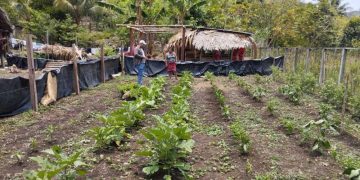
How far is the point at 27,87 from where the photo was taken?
941 centimetres

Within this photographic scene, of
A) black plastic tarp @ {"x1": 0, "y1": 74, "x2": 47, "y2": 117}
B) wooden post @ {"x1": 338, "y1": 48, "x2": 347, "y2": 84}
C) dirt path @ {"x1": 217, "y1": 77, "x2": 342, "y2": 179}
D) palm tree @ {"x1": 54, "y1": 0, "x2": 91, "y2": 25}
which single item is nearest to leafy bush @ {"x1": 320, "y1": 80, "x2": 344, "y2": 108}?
wooden post @ {"x1": 338, "y1": 48, "x2": 347, "y2": 84}

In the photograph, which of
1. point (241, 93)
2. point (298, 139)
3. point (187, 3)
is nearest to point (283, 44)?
point (187, 3)

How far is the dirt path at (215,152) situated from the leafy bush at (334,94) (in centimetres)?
355

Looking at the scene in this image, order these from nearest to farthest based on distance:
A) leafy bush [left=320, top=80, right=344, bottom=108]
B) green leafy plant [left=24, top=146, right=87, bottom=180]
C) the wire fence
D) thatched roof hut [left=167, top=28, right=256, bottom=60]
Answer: green leafy plant [left=24, top=146, right=87, bottom=180], leafy bush [left=320, top=80, right=344, bottom=108], the wire fence, thatched roof hut [left=167, top=28, right=256, bottom=60]

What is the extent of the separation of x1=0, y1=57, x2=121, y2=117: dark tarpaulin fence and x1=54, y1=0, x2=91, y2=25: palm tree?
25.7m

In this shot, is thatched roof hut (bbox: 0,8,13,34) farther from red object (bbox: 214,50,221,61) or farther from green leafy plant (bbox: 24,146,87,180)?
green leafy plant (bbox: 24,146,87,180)

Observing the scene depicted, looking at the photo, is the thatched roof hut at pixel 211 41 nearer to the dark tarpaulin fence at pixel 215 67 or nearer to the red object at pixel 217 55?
the red object at pixel 217 55

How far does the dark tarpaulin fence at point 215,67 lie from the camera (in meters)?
19.7

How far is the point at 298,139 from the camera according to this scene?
23.5 feet

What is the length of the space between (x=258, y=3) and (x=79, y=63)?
24.7m

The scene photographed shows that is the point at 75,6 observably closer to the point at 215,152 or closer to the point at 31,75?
the point at 31,75

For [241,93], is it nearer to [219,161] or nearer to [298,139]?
[298,139]

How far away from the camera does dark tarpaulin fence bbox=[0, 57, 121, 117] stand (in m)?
8.66

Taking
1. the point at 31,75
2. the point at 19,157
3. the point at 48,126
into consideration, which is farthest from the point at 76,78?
the point at 19,157
